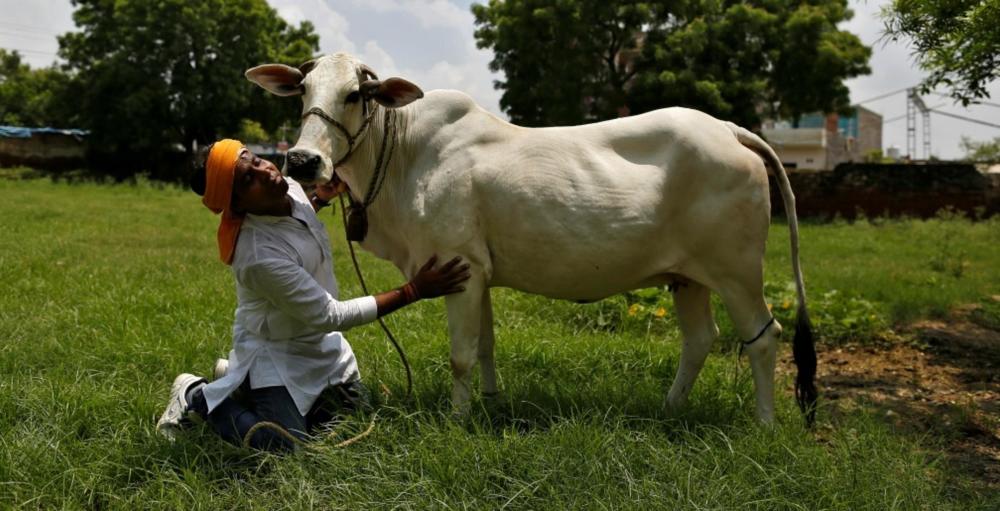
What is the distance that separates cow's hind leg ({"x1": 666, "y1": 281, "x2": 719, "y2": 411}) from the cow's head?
5.18ft

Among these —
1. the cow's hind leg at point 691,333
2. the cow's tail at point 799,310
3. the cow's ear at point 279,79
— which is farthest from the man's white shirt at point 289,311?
the cow's tail at point 799,310

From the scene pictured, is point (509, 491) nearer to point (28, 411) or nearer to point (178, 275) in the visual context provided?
point (28, 411)

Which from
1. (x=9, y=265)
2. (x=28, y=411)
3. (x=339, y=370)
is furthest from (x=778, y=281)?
(x=9, y=265)

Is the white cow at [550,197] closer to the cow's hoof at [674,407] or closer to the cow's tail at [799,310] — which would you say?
the cow's tail at [799,310]

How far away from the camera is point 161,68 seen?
23969 millimetres

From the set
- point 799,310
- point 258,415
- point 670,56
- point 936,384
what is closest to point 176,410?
point 258,415

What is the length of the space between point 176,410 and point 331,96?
149 cm

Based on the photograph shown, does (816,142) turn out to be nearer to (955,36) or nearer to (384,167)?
(955,36)

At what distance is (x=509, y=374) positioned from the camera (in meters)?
4.21

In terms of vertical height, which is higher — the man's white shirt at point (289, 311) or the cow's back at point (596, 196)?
the cow's back at point (596, 196)

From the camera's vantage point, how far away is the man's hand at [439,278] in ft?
10.6

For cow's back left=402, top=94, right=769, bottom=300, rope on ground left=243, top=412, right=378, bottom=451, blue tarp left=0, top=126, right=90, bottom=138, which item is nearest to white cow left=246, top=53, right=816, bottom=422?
cow's back left=402, top=94, right=769, bottom=300

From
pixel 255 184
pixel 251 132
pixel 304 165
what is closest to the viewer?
pixel 304 165

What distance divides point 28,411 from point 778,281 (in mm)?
5720
